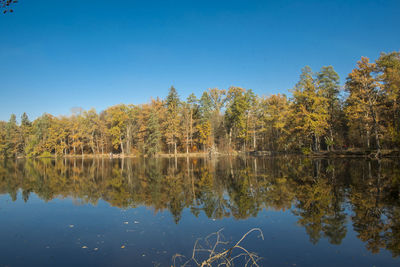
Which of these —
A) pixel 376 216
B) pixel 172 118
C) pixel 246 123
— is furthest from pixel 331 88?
pixel 376 216

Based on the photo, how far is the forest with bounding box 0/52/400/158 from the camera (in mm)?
33438

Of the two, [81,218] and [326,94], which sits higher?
[326,94]

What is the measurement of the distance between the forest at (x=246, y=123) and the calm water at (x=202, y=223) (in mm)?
22712

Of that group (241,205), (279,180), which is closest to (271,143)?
(279,180)

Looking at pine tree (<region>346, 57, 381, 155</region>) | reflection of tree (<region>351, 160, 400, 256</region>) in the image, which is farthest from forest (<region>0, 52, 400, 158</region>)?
reflection of tree (<region>351, 160, 400, 256</region>)

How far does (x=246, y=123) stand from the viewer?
5766 cm

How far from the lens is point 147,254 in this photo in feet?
22.1

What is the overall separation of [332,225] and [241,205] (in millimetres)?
4106

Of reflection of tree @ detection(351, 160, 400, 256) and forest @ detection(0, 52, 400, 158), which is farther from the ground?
forest @ detection(0, 52, 400, 158)

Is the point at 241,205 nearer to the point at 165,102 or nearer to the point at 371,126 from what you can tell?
the point at 371,126

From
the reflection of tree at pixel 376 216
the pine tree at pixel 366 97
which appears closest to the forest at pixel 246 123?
the pine tree at pixel 366 97

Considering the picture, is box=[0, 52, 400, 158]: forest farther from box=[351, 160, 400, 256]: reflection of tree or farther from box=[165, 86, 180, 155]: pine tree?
box=[351, 160, 400, 256]: reflection of tree

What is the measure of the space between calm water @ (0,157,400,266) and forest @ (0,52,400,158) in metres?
22.7

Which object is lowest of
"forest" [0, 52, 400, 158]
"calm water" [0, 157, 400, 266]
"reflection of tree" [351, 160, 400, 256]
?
"calm water" [0, 157, 400, 266]
